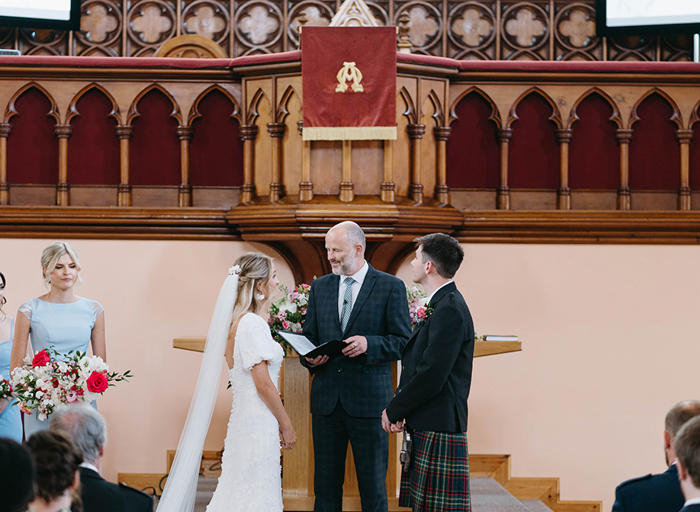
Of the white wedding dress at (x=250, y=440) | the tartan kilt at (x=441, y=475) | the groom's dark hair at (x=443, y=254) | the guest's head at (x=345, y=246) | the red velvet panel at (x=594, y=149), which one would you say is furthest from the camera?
the red velvet panel at (x=594, y=149)

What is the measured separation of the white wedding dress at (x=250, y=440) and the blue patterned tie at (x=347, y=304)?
1.41 ft

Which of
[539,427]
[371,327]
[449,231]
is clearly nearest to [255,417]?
[371,327]

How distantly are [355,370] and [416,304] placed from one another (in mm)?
870

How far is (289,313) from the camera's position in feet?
14.1

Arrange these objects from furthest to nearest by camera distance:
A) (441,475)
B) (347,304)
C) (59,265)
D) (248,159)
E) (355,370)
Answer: (248,159) → (59,265) → (347,304) → (355,370) → (441,475)

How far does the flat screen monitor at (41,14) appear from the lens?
5.92 m

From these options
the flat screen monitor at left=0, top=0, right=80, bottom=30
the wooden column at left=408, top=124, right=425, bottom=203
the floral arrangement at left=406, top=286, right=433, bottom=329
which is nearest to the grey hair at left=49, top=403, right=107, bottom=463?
the floral arrangement at left=406, top=286, right=433, bottom=329

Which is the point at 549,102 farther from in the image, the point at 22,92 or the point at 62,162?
the point at 22,92

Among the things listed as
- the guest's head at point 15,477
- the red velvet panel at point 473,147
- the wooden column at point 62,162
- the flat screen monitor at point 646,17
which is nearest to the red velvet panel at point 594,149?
the red velvet panel at point 473,147

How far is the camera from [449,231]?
507 cm

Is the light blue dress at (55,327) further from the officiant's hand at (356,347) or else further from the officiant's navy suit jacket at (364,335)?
the officiant's hand at (356,347)

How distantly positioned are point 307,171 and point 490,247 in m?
1.41

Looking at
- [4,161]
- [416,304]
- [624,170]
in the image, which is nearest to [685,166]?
[624,170]

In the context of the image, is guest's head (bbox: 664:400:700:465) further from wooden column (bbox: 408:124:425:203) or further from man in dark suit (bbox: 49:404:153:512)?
wooden column (bbox: 408:124:425:203)
